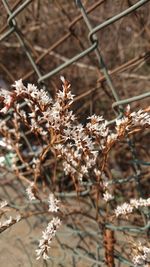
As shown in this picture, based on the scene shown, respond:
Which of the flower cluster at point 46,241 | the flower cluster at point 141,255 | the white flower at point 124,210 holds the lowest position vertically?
the flower cluster at point 141,255

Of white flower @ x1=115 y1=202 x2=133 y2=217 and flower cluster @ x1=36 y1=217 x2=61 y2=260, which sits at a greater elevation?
white flower @ x1=115 y1=202 x2=133 y2=217

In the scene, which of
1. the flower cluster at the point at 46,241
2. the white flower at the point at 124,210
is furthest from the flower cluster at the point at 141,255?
the flower cluster at the point at 46,241

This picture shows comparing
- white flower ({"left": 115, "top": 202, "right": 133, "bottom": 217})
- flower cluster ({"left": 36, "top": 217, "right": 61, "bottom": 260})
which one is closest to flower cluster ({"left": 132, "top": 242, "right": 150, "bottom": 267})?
white flower ({"left": 115, "top": 202, "right": 133, "bottom": 217})

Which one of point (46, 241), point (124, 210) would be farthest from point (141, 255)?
point (46, 241)

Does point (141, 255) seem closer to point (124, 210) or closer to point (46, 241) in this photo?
point (124, 210)

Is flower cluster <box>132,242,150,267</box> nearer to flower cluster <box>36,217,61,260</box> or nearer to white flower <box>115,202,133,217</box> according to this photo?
white flower <box>115,202,133,217</box>

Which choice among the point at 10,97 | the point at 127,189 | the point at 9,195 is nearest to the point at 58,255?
the point at 9,195

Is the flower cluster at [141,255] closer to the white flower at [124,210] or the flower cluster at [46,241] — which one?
the white flower at [124,210]

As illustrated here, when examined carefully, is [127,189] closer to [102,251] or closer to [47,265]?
[102,251]

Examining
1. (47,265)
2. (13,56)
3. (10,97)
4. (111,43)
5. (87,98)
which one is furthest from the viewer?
(13,56)

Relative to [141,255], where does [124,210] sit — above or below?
above

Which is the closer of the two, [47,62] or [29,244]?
[29,244]
